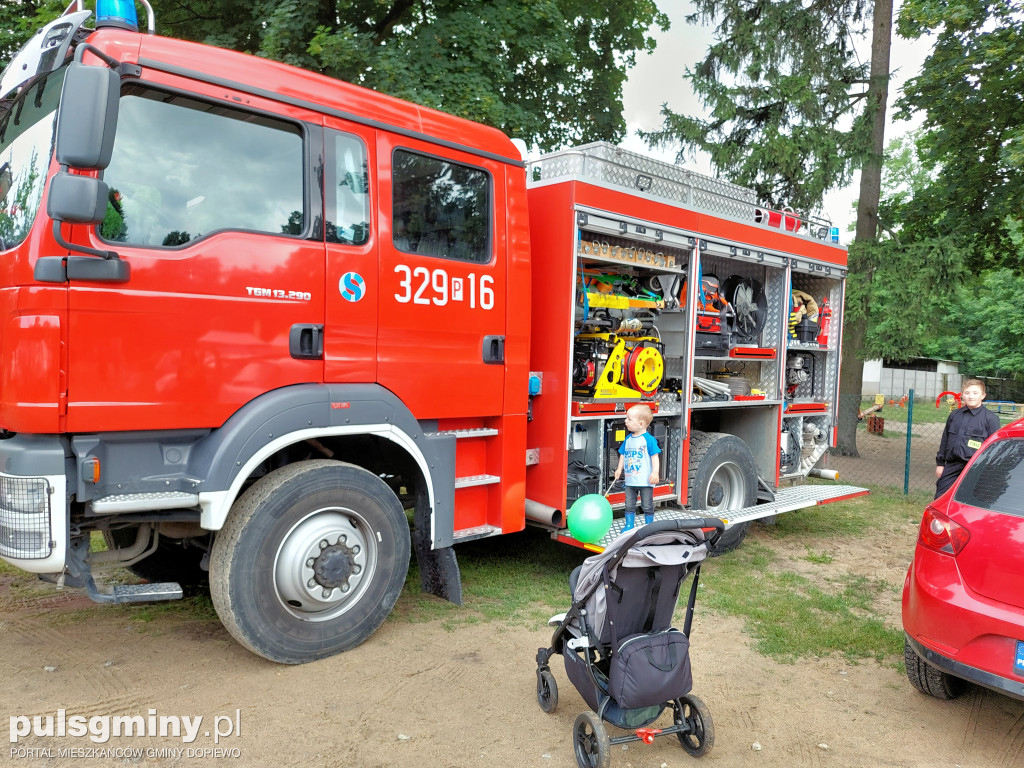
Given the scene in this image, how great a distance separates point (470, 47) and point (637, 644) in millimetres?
9518

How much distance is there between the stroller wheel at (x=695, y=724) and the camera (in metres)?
3.33

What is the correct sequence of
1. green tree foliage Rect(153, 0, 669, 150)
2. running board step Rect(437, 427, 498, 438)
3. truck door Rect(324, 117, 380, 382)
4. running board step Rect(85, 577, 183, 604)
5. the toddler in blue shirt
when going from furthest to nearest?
green tree foliage Rect(153, 0, 669, 150) → the toddler in blue shirt → running board step Rect(437, 427, 498, 438) → truck door Rect(324, 117, 380, 382) → running board step Rect(85, 577, 183, 604)

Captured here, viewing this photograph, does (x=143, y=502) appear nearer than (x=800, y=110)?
Yes

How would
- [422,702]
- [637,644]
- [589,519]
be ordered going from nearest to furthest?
[637,644] < [422,702] < [589,519]

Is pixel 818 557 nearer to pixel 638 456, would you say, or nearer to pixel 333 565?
pixel 638 456

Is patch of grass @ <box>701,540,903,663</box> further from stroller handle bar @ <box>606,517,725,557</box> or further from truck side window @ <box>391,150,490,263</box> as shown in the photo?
truck side window @ <box>391,150,490,263</box>

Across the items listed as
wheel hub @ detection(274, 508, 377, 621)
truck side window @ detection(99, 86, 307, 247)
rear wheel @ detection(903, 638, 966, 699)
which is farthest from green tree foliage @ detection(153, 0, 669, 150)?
rear wheel @ detection(903, 638, 966, 699)

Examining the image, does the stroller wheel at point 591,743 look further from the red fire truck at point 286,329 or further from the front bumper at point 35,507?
the front bumper at point 35,507

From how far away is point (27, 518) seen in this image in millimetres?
3449

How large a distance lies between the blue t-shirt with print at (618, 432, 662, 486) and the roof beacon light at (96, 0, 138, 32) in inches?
168

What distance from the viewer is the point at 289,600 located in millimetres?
4176

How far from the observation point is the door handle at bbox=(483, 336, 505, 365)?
5.06 meters

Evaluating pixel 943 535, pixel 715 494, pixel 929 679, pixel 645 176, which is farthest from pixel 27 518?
pixel 715 494

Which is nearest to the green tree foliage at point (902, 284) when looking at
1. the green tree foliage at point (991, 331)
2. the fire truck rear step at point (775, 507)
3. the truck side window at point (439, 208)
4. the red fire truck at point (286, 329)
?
the fire truck rear step at point (775, 507)
